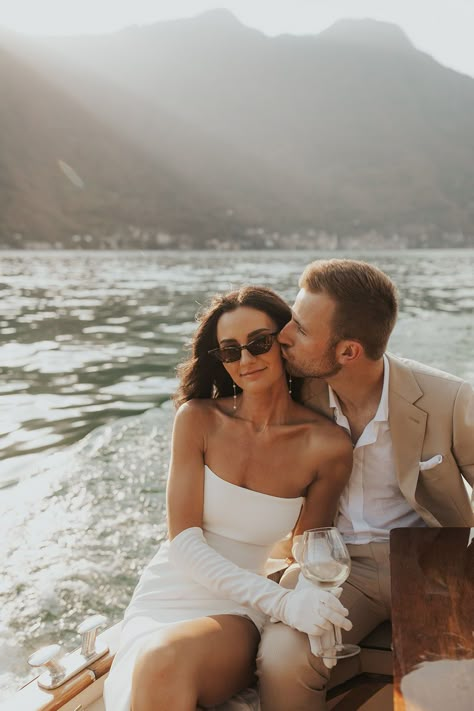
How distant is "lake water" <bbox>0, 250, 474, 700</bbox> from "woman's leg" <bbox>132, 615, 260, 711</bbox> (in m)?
2.48

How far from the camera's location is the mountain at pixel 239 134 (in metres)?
108

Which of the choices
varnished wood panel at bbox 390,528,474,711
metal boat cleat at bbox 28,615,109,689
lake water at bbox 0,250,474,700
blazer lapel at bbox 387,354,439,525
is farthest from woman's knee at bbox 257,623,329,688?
lake water at bbox 0,250,474,700

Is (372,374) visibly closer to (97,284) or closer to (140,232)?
(97,284)

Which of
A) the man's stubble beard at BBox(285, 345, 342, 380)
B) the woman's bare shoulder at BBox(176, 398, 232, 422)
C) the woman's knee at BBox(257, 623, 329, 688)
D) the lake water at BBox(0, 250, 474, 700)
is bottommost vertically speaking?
the lake water at BBox(0, 250, 474, 700)

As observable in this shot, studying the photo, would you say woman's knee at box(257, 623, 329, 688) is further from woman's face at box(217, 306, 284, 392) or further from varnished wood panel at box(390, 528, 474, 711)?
woman's face at box(217, 306, 284, 392)

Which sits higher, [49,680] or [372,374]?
[372,374]

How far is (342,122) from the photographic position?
153000mm

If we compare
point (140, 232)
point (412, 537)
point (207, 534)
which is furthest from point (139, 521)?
point (140, 232)

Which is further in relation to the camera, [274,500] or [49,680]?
[274,500]

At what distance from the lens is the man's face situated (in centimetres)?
261

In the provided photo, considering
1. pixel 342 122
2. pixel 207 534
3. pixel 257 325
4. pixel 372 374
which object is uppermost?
pixel 342 122

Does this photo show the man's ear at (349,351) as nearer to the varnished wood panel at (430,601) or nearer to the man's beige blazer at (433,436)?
the man's beige blazer at (433,436)

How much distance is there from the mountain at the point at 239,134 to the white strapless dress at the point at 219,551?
87.8 meters

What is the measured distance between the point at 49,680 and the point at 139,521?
4034 millimetres
